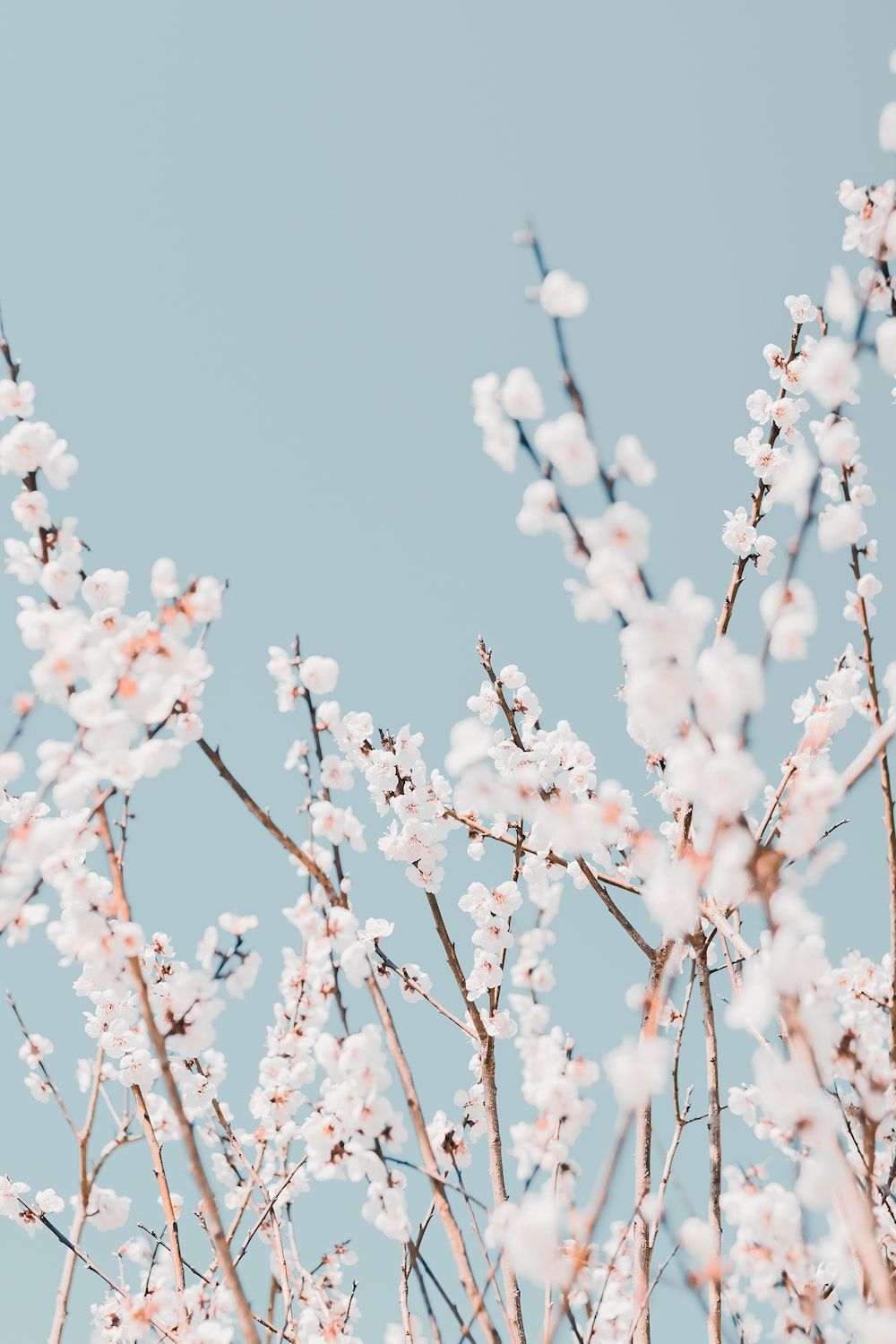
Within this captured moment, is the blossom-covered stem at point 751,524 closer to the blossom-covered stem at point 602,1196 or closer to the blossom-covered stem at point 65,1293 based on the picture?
the blossom-covered stem at point 602,1196

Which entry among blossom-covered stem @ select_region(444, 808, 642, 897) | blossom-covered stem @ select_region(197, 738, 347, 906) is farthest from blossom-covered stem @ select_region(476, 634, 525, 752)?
blossom-covered stem @ select_region(197, 738, 347, 906)

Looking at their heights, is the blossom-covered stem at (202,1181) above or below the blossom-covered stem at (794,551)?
Answer: below

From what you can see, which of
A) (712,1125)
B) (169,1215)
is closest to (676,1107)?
(712,1125)

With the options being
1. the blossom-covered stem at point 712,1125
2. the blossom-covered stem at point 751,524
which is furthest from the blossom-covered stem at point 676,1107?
the blossom-covered stem at point 751,524

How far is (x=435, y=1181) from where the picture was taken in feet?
6.50

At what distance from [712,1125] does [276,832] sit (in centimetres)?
159

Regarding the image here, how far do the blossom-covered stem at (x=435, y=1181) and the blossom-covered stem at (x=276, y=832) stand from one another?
1.04 ft

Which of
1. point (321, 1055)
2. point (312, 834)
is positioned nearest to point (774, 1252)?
point (321, 1055)

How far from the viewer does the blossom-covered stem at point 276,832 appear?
2.25 metres

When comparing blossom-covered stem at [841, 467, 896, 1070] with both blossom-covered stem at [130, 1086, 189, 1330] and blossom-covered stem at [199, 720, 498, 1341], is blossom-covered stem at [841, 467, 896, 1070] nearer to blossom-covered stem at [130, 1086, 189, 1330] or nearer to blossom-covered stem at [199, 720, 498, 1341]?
blossom-covered stem at [199, 720, 498, 1341]

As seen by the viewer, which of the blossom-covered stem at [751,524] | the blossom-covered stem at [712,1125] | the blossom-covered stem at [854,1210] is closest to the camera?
the blossom-covered stem at [854,1210]

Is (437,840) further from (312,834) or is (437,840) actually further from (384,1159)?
(384,1159)

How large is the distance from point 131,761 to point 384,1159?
3.64 ft

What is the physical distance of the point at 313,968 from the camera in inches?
110
